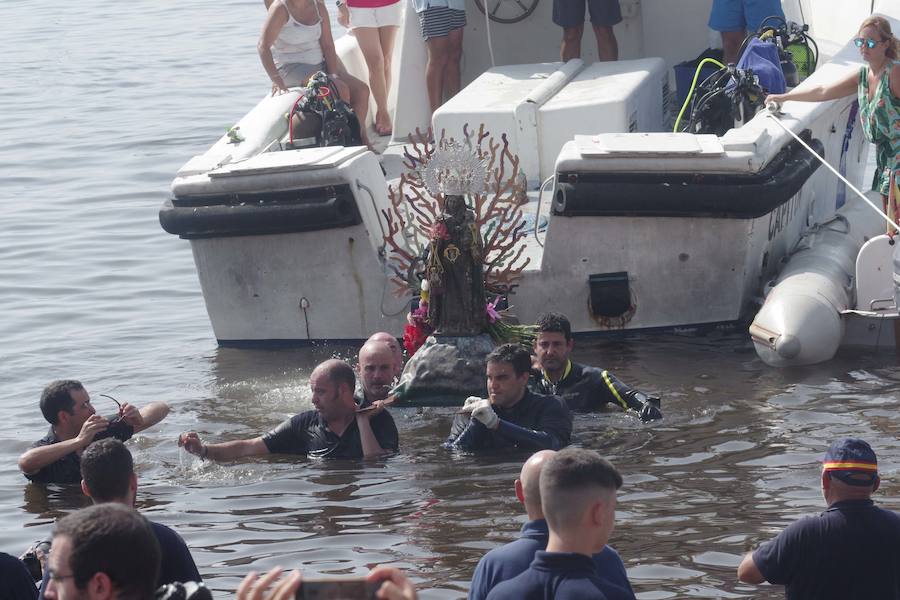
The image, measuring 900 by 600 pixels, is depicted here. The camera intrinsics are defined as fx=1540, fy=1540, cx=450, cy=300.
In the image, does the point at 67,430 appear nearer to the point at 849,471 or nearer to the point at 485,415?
the point at 485,415

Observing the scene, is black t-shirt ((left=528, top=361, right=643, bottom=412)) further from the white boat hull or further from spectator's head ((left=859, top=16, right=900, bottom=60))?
spectator's head ((left=859, top=16, right=900, bottom=60))

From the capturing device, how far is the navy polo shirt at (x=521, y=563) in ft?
11.9

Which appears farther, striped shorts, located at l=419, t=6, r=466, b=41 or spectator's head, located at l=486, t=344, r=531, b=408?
striped shorts, located at l=419, t=6, r=466, b=41

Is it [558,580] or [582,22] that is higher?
[582,22]

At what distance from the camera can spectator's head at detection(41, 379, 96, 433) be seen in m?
6.80

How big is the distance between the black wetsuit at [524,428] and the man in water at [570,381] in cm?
34

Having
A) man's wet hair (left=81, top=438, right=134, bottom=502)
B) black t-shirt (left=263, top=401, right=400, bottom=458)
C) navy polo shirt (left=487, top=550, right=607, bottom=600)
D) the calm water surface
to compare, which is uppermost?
man's wet hair (left=81, top=438, right=134, bottom=502)

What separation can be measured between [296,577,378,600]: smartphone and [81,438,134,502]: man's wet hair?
5.03 ft

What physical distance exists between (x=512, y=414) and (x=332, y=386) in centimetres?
82

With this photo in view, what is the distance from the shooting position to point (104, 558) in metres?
3.02

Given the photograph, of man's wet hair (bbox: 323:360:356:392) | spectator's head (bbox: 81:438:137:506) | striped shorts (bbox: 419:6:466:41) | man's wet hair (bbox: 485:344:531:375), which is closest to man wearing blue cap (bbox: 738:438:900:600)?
spectator's head (bbox: 81:438:137:506)

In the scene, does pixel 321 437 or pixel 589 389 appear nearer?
pixel 321 437

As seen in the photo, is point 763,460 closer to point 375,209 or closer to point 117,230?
point 375,209

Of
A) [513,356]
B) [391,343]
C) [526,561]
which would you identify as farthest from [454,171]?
[526,561]
